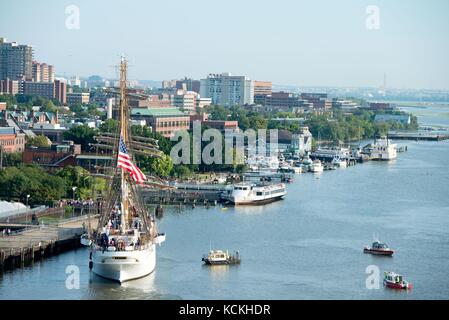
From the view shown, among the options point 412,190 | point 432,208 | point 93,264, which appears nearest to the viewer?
point 93,264

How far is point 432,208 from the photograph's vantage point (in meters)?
30.1

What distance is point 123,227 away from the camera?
21.5 m

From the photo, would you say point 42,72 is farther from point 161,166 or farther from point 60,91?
point 161,166

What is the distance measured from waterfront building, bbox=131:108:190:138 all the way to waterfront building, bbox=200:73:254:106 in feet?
122

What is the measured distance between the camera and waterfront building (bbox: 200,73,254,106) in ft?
290

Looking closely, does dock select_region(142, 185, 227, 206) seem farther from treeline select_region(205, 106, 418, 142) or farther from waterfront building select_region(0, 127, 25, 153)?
treeline select_region(205, 106, 418, 142)

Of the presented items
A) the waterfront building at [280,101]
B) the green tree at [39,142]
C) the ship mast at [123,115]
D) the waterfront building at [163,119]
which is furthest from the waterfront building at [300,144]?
the waterfront building at [280,101]

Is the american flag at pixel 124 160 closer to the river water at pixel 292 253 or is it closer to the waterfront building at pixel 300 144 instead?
the river water at pixel 292 253

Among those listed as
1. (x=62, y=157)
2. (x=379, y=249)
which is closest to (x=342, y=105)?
(x=62, y=157)

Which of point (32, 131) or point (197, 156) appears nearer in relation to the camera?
point (197, 156)
